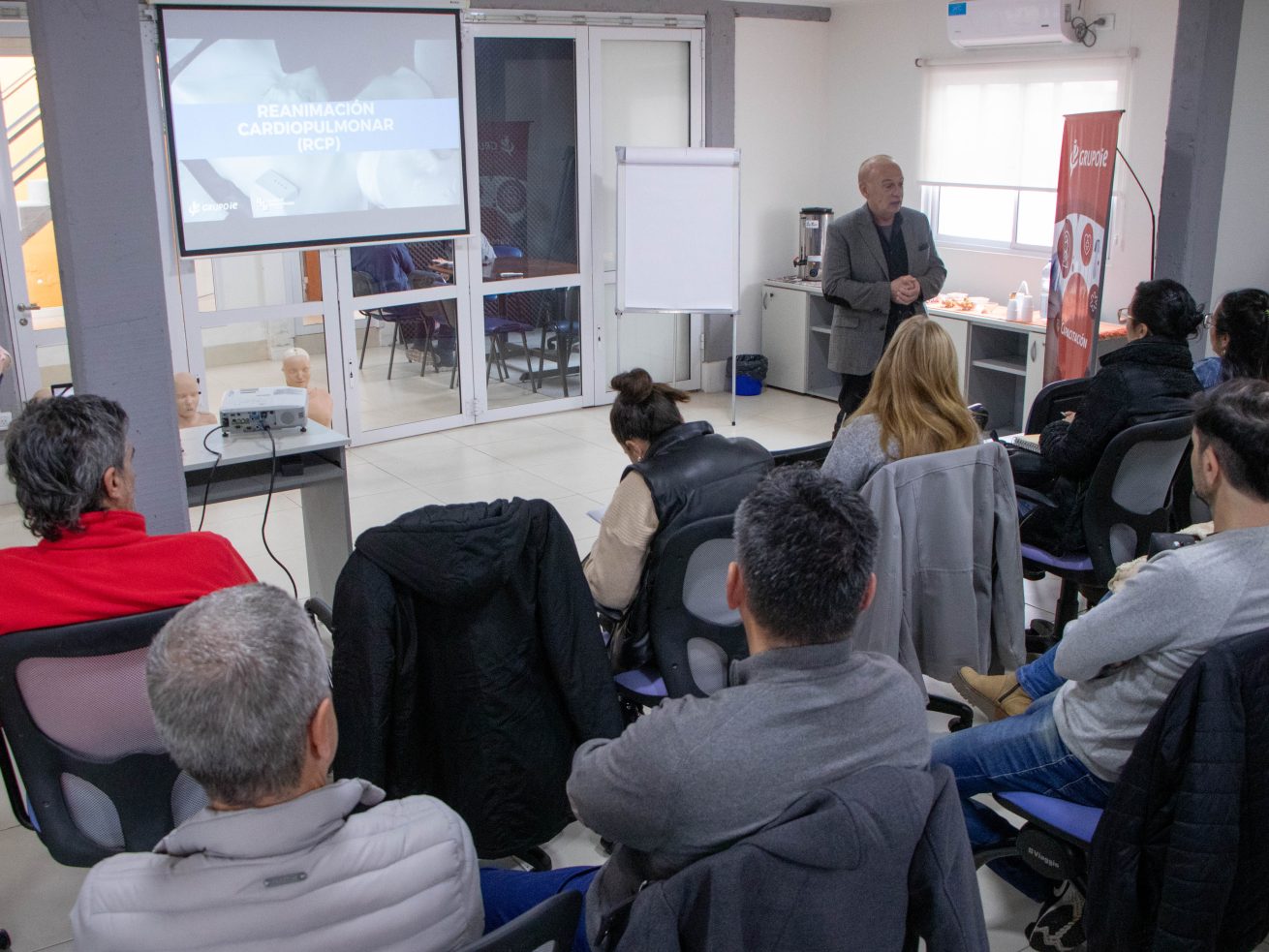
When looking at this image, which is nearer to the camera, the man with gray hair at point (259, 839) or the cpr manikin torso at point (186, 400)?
the man with gray hair at point (259, 839)

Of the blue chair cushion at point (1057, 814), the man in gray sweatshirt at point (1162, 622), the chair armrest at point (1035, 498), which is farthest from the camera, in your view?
the chair armrest at point (1035, 498)

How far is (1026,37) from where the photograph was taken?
21.5ft

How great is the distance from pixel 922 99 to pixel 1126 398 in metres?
4.68

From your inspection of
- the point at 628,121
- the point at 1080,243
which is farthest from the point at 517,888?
the point at 628,121

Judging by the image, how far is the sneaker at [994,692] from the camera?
2881 mm

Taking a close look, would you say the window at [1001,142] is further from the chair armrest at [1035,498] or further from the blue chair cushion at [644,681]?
the blue chair cushion at [644,681]

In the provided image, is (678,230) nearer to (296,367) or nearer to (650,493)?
(296,367)

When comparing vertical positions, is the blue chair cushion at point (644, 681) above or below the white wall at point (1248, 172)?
below

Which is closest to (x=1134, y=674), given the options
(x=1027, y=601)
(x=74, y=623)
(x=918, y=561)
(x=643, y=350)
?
(x=918, y=561)

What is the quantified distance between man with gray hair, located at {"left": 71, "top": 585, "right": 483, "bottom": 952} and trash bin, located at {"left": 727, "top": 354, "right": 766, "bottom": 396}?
6.75 meters

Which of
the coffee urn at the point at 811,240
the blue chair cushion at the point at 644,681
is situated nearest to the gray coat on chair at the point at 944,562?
the blue chair cushion at the point at 644,681

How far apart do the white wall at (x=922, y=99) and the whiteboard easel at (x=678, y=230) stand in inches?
45.9

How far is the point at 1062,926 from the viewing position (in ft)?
7.85

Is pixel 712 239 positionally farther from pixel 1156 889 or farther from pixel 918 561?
pixel 1156 889
